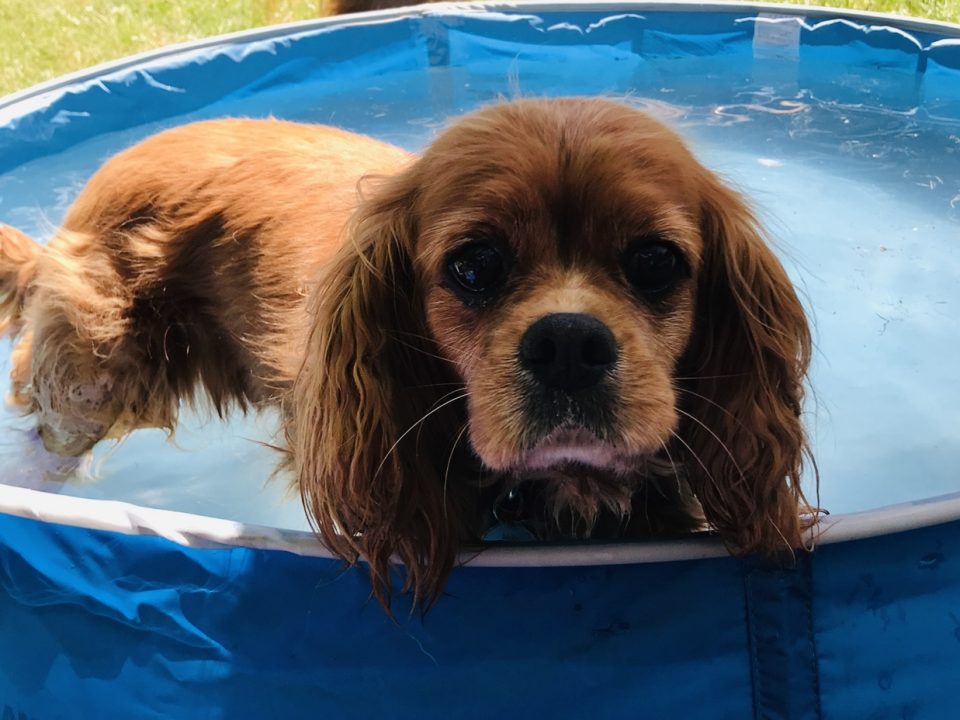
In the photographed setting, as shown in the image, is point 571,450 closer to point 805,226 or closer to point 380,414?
point 380,414

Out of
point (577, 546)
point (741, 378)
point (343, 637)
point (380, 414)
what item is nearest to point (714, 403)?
point (741, 378)

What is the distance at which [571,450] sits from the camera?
1.91 meters

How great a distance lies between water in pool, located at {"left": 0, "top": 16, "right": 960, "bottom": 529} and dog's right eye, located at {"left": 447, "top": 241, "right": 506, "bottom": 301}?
0.74m

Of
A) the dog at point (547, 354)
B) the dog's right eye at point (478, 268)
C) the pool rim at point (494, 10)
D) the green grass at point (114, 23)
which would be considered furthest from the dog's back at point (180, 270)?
the green grass at point (114, 23)

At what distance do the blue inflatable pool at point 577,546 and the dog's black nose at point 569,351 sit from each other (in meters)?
0.36

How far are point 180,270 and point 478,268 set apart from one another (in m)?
1.65

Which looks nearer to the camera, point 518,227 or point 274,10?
point 518,227

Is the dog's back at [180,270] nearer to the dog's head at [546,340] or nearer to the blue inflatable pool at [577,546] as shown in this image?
the blue inflatable pool at [577,546]

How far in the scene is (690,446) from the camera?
7.41ft

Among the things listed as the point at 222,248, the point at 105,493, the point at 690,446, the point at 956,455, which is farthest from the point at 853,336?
the point at 105,493

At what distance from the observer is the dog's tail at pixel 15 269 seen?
3.59 metres

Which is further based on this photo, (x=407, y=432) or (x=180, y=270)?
(x=180, y=270)

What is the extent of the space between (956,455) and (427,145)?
2481 mm

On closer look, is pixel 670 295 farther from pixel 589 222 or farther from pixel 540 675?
pixel 540 675
